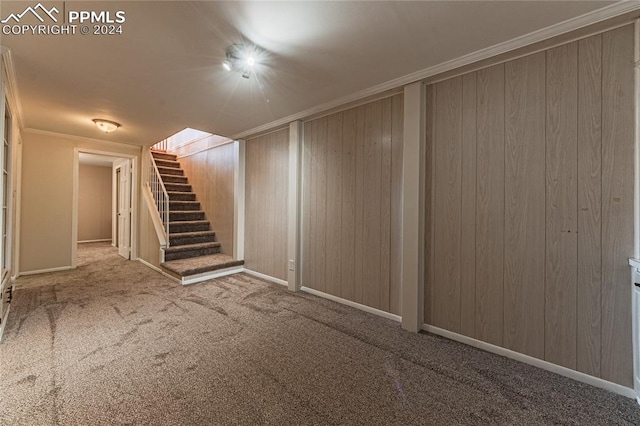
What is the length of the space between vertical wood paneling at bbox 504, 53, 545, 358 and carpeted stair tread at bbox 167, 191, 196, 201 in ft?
18.6

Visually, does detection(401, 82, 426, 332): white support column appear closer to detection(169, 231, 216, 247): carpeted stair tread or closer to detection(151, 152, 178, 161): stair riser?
detection(169, 231, 216, 247): carpeted stair tread

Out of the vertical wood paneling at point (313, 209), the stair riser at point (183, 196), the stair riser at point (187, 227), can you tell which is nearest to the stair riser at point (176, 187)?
the stair riser at point (183, 196)

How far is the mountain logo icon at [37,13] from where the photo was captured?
1679 millimetres

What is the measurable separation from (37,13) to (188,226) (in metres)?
3.84

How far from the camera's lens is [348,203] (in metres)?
3.13

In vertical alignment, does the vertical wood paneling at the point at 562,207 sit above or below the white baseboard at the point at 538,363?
above

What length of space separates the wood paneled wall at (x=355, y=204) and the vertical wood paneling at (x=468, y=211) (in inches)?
23.3

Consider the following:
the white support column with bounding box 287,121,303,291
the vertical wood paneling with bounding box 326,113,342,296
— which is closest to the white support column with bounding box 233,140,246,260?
the white support column with bounding box 287,121,303,291

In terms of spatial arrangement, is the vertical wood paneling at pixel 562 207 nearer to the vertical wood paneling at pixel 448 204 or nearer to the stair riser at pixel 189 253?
the vertical wood paneling at pixel 448 204

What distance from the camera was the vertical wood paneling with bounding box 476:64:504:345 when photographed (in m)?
2.13

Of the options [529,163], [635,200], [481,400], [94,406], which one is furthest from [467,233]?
[94,406]

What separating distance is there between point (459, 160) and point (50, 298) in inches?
190

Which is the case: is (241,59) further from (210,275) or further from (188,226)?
(188,226)

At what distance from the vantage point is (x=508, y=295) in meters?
2.09
